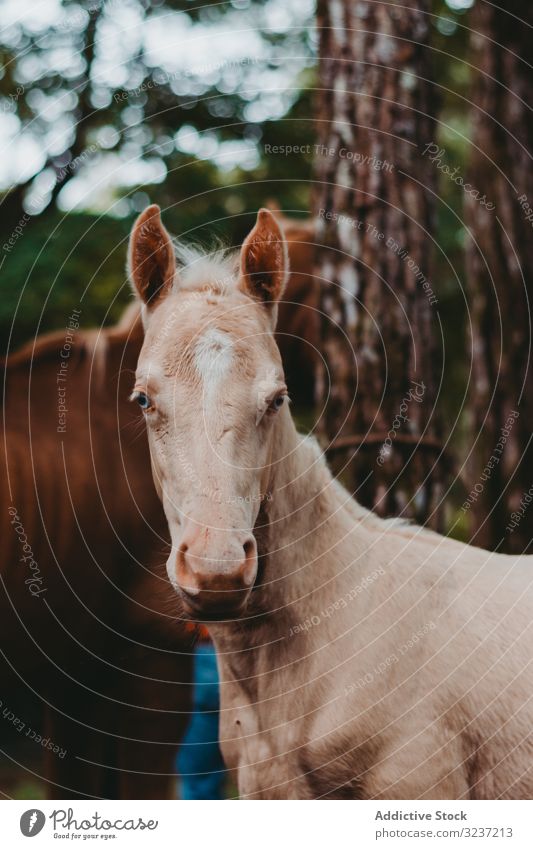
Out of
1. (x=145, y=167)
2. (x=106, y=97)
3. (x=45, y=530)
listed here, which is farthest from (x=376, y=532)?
(x=145, y=167)

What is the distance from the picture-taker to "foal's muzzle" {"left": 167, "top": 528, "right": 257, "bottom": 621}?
206 cm

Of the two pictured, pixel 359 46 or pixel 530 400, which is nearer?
pixel 359 46

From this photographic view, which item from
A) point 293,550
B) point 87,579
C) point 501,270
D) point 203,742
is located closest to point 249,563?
point 293,550

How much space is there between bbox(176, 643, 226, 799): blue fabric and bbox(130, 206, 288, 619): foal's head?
233cm

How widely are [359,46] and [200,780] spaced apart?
160 inches

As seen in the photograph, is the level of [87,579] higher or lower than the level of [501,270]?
lower

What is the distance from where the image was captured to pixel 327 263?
3898mm

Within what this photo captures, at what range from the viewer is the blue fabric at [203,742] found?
14.8 ft

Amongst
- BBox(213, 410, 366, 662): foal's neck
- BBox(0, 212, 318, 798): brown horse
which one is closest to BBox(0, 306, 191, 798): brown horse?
BBox(0, 212, 318, 798): brown horse

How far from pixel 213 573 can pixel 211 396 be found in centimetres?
52

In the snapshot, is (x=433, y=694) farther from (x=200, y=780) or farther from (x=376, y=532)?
(x=200, y=780)

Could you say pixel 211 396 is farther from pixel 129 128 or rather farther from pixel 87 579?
pixel 129 128

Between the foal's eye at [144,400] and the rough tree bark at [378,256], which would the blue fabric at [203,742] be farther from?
the foal's eye at [144,400]

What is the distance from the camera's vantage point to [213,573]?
2.05m
